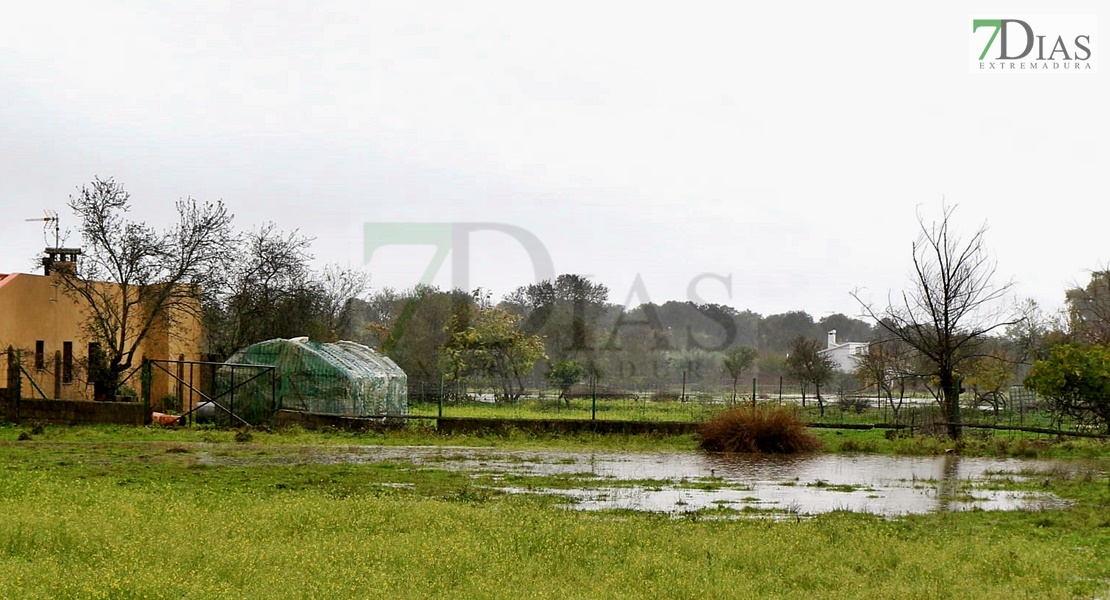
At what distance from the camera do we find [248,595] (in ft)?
25.7

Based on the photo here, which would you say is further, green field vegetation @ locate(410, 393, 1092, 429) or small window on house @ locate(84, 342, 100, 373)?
small window on house @ locate(84, 342, 100, 373)

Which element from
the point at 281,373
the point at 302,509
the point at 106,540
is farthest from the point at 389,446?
the point at 106,540

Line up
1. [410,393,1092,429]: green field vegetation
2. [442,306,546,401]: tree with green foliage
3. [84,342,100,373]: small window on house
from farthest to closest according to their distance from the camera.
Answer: [442,306,546,401]: tree with green foliage < [84,342,100,373]: small window on house < [410,393,1092,429]: green field vegetation

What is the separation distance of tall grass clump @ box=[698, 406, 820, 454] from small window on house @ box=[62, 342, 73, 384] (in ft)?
72.5

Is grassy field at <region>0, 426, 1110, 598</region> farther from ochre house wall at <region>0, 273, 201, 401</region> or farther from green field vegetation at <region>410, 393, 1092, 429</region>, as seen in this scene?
ochre house wall at <region>0, 273, 201, 401</region>

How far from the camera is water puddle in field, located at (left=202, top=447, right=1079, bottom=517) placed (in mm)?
14172

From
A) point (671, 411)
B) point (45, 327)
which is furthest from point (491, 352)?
point (45, 327)

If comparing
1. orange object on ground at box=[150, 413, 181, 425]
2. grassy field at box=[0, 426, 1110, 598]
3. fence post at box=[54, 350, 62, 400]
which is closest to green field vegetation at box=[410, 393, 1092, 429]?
orange object on ground at box=[150, 413, 181, 425]

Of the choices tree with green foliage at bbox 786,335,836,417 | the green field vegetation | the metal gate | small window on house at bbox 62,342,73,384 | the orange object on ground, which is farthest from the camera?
tree with green foliage at bbox 786,335,836,417

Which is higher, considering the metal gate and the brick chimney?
the brick chimney

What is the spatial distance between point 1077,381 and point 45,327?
30415mm

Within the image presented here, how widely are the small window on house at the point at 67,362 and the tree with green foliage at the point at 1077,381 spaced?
93.1 ft

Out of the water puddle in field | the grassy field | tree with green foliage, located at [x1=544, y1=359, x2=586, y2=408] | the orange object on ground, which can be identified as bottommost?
the water puddle in field

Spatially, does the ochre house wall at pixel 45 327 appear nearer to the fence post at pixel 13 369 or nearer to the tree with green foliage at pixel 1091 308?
the fence post at pixel 13 369
